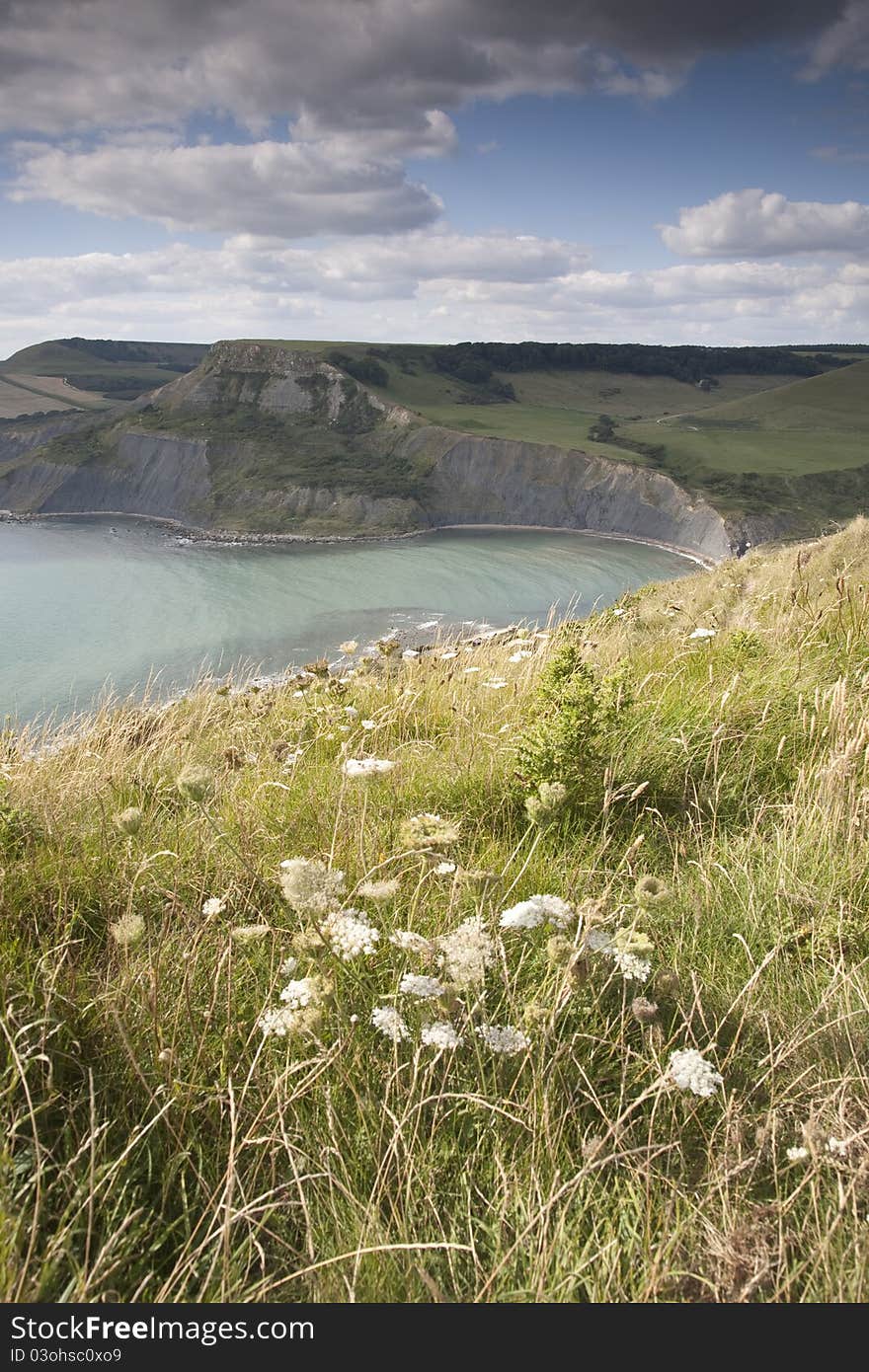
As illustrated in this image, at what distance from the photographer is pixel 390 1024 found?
1973 mm

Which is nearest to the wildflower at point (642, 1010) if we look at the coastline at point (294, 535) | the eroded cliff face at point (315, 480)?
the coastline at point (294, 535)

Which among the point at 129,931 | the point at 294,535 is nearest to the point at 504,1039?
the point at 129,931

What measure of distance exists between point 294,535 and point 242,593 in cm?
2983

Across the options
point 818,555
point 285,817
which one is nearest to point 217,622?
point 818,555

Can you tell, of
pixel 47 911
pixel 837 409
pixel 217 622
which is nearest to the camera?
pixel 47 911

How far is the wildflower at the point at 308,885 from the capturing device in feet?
6.70

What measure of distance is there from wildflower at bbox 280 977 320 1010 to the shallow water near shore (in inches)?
1491

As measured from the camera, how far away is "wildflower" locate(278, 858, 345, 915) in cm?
204

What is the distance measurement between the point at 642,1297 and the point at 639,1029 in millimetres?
721

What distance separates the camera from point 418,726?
513 centimetres

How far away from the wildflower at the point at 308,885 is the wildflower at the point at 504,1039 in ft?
1.70

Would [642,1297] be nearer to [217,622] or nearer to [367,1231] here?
[367,1231]

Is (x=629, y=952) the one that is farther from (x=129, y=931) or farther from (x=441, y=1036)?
(x=129, y=931)
